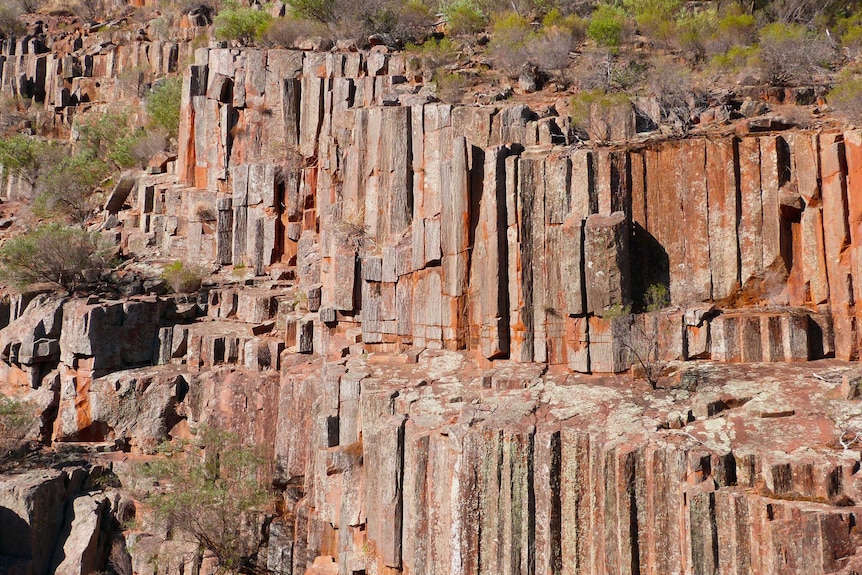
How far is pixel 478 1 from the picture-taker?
28.7 meters

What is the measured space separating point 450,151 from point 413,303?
3.32 meters

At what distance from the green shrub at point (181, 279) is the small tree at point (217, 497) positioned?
17.0 ft

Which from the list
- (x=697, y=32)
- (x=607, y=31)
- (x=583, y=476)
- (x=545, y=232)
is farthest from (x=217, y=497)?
(x=697, y=32)

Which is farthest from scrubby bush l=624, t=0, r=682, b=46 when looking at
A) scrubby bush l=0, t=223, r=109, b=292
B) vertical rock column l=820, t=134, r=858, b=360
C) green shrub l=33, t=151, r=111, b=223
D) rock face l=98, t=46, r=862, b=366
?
green shrub l=33, t=151, r=111, b=223

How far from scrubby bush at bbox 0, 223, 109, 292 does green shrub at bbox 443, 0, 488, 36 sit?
43.9 feet

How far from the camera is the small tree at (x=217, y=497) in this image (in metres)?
17.0

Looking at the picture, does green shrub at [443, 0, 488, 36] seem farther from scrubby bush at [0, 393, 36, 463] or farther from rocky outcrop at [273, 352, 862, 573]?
scrubby bush at [0, 393, 36, 463]

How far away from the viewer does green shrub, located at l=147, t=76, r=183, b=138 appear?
2869cm

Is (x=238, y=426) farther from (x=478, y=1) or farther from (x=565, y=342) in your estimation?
(x=478, y=1)

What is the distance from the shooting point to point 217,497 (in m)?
17.1

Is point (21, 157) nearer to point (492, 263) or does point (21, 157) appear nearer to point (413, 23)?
point (413, 23)

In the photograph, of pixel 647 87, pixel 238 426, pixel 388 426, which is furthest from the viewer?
pixel 647 87

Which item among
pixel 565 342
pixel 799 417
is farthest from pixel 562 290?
pixel 799 417

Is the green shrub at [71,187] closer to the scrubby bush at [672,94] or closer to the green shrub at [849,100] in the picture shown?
the scrubby bush at [672,94]
